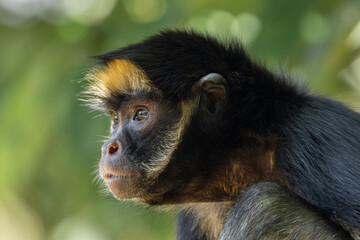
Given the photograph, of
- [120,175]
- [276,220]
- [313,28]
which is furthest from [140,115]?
[313,28]

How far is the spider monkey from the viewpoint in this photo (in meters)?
5.95

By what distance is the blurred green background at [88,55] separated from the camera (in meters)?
8.62

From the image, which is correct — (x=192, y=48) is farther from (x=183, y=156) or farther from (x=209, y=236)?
(x=209, y=236)

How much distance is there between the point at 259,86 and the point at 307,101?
0.47 metres

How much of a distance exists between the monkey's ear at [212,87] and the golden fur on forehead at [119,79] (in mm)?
458

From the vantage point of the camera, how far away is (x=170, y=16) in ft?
28.7

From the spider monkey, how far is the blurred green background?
170 centimetres

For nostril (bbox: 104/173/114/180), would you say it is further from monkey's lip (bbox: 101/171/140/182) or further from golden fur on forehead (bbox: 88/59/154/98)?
golden fur on forehead (bbox: 88/59/154/98)

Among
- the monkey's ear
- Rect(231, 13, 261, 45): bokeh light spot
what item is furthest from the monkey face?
Rect(231, 13, 261, 45): bokeh light spot

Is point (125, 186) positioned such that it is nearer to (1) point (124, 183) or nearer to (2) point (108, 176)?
(1) point (124, 183)

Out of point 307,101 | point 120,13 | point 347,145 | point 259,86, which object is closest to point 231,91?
point 259,86

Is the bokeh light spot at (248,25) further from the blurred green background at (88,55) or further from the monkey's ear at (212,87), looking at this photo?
the monkey's ear at (212,87)

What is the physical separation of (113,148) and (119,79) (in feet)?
2.35

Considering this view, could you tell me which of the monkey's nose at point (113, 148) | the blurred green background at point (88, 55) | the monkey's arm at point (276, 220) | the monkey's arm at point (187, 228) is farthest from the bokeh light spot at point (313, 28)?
the monkey's nose at point (113, 148)
